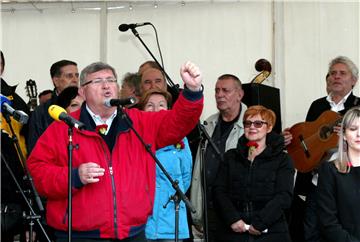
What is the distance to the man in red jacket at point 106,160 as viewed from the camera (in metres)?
4.01

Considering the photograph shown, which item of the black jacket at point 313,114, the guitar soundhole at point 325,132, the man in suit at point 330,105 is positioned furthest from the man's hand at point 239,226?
the guitar soundhole at point 325,132

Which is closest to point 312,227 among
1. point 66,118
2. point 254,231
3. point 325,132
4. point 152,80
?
point 254,231

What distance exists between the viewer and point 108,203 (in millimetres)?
4012

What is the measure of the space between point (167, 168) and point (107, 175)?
108 centimetres

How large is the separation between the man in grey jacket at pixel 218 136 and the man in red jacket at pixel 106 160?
4.82 feet

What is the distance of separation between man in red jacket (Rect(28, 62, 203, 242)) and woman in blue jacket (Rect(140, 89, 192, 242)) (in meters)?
0.64

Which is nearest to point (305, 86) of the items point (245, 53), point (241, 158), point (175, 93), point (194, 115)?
point (245, 53)

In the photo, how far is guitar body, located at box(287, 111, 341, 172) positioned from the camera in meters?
6.26

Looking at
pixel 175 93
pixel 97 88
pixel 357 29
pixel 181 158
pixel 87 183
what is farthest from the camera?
pixel 357 29

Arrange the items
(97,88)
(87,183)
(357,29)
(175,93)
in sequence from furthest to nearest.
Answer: (357,29), (175,93), (97,88), (87,183)

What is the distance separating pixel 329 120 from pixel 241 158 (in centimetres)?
128

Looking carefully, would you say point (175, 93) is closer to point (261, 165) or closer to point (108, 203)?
point (261, 165)

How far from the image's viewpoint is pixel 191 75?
3867 millimetres

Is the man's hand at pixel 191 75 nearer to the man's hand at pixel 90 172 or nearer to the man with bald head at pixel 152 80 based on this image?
the man's hand at pixel 90 172
